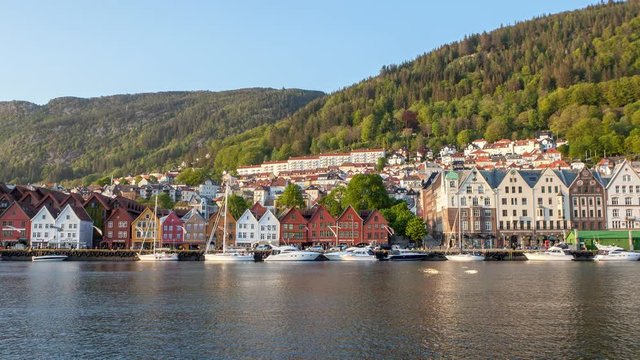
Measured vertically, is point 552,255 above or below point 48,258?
below

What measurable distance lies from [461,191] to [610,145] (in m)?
84.4

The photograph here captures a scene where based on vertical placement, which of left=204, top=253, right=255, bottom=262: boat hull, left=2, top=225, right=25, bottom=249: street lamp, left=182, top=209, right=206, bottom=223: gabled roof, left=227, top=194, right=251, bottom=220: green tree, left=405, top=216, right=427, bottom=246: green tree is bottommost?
left=204, top=253, right=255, bottom=262: boat hull

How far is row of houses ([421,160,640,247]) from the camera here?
96.6m

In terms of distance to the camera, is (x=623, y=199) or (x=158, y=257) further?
(x=623, y=199)

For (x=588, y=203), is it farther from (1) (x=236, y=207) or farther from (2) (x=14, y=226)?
(2) (x=14, y=226)

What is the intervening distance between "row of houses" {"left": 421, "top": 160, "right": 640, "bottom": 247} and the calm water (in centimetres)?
4606

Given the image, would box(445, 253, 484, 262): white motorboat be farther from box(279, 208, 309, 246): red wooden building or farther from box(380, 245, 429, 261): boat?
box(279, 208, 309, 246): red wooden building

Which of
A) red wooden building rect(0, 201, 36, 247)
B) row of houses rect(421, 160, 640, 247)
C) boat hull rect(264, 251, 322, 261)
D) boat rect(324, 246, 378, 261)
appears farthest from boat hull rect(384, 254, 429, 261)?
red wooden building rect(0, 201, 36, 247)

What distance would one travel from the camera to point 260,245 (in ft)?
342

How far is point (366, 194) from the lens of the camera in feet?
373

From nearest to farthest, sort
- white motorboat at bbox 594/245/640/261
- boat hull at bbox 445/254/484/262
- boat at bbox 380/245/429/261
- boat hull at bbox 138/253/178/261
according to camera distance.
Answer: white motorboat at bbox 594/245/640/261
boat hull at bbox 445/254/484/262
boat at bbox 380/245/429/261
boat hull at bbox 138/253/178/261

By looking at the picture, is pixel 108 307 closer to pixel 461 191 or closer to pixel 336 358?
pixel 336 358

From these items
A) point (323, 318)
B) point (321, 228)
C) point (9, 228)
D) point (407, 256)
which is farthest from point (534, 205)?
point (9, 228)

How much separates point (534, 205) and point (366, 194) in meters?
30.1
